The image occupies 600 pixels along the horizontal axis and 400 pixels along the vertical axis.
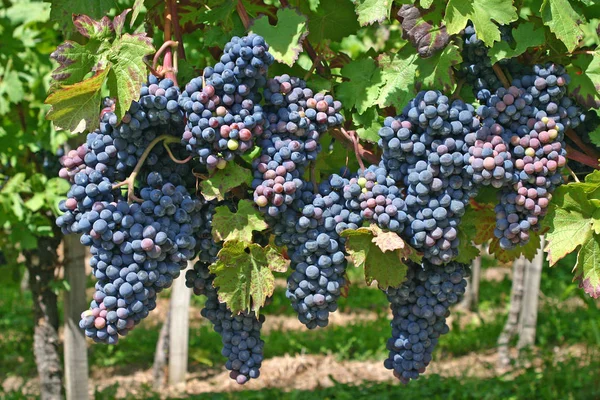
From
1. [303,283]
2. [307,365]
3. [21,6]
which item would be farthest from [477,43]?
[307,365]

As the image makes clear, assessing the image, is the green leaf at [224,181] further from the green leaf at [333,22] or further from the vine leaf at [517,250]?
the vine leaf at [517,250]

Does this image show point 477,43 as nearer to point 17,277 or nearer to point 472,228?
point 472,228

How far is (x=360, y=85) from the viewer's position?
1.57 m

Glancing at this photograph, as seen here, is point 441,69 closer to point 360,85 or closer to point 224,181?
point 360,85

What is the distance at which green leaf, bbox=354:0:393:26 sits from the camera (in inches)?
56.1

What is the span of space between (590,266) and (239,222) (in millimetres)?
789

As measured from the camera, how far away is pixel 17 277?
15.0 ft

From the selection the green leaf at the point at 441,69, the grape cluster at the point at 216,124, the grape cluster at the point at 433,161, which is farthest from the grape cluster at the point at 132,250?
the green leaf at the point at 441,69

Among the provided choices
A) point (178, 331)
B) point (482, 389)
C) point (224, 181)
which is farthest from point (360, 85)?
point (178, 331)

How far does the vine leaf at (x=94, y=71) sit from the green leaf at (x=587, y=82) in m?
0.92

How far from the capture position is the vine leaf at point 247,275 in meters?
1.46

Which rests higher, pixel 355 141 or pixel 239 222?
pixel 355 141

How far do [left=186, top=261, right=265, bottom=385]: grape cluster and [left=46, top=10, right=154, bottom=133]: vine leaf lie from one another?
0.45 metres

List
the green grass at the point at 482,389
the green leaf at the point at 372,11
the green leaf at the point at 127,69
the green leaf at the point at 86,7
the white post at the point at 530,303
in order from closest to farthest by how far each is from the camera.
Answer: the green leaf at the point at 127,69 → the green leaf at the point at 372,11 → the green leaf at the point at 86,7 → the green grass at the point at 482,389 → the white post at the point at 530,303
